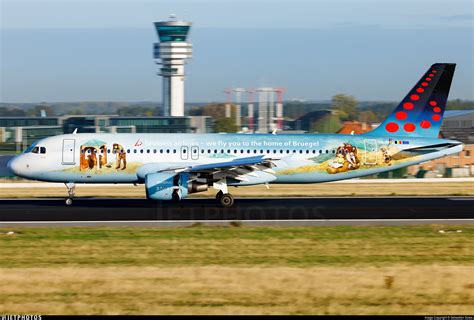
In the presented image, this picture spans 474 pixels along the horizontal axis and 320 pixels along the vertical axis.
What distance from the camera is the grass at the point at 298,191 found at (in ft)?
147

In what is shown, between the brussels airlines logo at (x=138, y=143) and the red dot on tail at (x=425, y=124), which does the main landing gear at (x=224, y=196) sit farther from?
the red dot on tail at (x=425, y=124)

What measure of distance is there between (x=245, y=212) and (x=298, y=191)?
12589 millimetres

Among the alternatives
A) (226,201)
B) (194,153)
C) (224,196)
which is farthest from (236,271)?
(194,153)

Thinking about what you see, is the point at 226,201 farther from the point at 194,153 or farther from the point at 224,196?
the point at 194,153

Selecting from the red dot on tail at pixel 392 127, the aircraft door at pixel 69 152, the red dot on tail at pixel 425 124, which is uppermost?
the red dot on tail at pixel 425 124

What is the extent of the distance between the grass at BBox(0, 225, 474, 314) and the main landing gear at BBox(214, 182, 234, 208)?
28.7 feet

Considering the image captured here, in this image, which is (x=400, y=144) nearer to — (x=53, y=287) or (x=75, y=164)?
(x=75, y=164)

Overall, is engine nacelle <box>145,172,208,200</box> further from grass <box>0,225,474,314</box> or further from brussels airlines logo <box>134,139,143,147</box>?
grass <box>0,225,474,314</box>

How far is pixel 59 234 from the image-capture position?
2750cm

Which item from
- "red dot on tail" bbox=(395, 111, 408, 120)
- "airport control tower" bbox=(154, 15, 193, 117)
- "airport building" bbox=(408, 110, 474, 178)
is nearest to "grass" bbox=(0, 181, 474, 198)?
"red dot on tail" bbox=(395, 111, 408, 120)

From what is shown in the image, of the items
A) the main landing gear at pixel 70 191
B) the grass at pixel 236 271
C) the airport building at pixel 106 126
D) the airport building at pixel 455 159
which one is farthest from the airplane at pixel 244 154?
the airport building at pixel 106 126

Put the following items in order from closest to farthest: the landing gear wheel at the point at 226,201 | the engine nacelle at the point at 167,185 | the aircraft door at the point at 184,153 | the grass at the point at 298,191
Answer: the engine nacelle at the point at 167,185
the landing gear wheel at the point at 226,201
the aircraft door at the point at 184,153
the grass at the point at 298,191

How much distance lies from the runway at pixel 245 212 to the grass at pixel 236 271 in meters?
2.59

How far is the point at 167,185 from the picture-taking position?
3534 centimetres
